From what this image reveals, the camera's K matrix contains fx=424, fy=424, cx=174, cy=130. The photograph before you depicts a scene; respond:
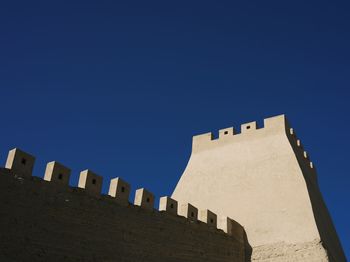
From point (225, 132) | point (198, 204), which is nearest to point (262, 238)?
point (198, 204)

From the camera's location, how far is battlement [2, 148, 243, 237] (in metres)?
9.48

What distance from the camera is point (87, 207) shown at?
33.7 feet

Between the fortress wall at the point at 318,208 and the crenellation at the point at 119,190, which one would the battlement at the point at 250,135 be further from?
the crenellation at the point at 119,190

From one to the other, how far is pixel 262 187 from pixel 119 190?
5865 millimetres

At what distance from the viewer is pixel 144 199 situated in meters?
11.6

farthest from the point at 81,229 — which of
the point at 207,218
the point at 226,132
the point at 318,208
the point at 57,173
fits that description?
the point at 226,132

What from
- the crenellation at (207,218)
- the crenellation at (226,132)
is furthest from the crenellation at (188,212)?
the crenellation at (226,132)

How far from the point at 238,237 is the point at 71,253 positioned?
6109 mm

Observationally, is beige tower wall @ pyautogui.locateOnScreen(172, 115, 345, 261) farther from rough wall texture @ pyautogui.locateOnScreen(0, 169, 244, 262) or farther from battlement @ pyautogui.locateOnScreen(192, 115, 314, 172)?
rough wall texture @ pyautogui.locateOnScreen(0, 169, 244, 262)

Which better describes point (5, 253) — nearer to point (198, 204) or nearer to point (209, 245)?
point (209, 245)

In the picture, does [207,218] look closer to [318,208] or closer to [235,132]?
[318,208]

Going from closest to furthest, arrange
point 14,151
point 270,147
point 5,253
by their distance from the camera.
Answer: point 5,253, point 14,151, point 270,147

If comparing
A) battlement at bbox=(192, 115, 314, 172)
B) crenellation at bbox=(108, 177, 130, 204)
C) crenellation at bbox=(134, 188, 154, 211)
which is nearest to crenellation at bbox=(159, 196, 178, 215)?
crenellation at bbox=(134, 188, 154, 211)

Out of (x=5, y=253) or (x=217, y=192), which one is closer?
(x=5, y=253)
